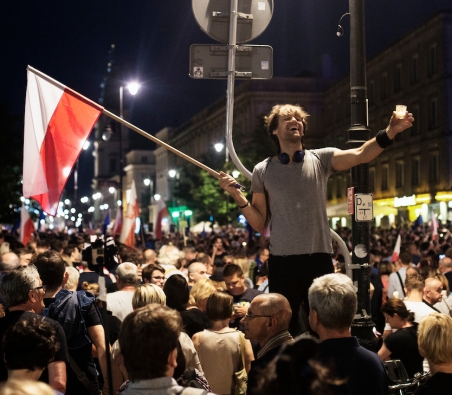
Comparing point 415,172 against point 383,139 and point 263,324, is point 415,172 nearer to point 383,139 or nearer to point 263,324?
point 383,139

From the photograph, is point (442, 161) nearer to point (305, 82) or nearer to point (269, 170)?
point (305, 82)

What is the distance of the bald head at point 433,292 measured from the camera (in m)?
10.2

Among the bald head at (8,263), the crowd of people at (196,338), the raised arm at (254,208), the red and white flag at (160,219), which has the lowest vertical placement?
the crowd of people at (196,338)

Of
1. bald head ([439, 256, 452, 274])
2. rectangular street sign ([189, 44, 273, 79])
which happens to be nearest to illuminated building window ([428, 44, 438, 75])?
bald head ([439, 256, 452, 274])

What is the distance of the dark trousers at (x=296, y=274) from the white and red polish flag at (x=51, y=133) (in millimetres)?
2347

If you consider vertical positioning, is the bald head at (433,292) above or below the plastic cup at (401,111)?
below

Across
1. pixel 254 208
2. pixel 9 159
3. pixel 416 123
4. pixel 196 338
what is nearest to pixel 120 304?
pixel 196 338

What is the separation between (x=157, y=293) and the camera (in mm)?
6773

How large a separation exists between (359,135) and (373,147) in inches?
116

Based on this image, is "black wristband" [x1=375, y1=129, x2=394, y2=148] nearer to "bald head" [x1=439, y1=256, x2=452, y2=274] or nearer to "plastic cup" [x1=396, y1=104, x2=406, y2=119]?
"plastic cup" [x1=396, y1=104, x2=406, y2=119]

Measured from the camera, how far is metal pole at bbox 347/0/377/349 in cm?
812

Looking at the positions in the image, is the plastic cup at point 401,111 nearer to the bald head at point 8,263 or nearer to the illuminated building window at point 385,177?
the bald head at point 8,263

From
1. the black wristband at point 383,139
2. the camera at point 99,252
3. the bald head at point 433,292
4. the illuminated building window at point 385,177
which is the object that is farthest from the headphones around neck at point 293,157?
the illuminated building window at point 385,177

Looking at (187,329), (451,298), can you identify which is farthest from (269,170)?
(451,298)
